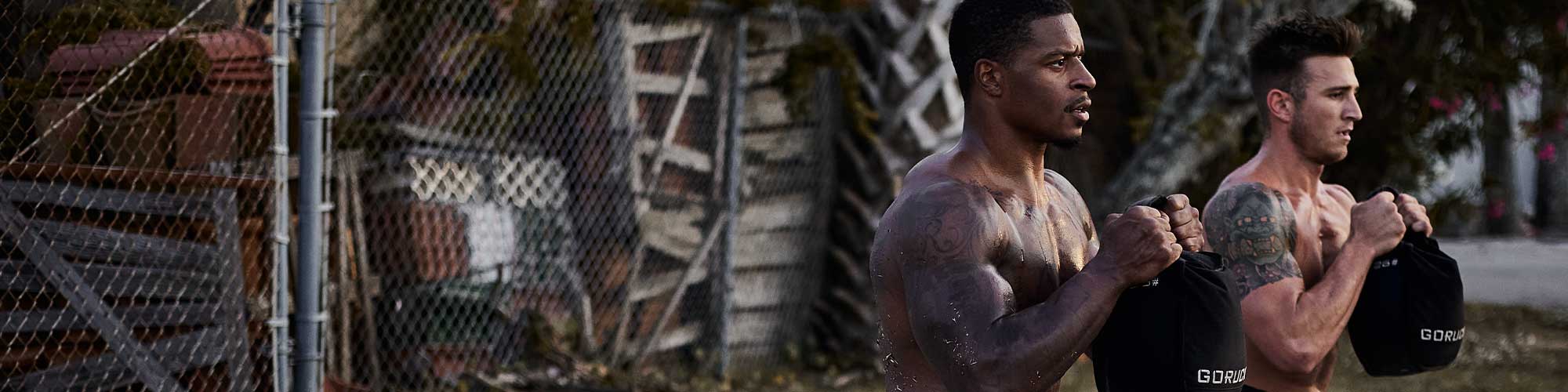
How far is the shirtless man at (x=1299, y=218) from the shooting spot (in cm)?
401

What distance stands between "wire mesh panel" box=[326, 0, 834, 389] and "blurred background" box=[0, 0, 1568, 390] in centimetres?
2

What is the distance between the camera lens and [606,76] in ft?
26.1

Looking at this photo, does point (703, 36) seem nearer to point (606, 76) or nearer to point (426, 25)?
point (606, 76)

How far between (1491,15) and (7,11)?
29.3 ft

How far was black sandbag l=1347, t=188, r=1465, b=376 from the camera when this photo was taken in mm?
4156

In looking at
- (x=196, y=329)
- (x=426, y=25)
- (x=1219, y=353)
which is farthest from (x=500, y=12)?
(x=1219, y=353)

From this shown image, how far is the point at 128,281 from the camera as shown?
16.7 feet

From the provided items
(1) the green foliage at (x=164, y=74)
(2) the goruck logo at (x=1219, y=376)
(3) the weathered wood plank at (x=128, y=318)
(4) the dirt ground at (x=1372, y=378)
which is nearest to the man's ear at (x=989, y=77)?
(2) the goruck logo at (x=1219, y=376)

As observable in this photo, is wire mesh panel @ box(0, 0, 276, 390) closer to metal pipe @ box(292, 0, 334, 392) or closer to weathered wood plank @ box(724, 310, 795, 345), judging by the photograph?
metal pipe @ box(292, 0, 334, 392)

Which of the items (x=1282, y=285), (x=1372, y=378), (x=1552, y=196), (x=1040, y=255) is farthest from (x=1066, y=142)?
(x=1552, y=196)

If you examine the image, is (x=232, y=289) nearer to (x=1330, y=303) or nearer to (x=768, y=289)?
(x=1330, y=303)

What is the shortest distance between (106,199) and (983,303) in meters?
3.44

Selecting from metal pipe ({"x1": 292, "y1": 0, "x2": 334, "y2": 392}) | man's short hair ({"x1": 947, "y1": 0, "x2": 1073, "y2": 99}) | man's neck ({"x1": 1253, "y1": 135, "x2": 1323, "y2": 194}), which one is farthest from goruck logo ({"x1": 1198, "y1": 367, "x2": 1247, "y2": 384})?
metal pipe ({"x1": 292, "y1": 0, "x2": 334, "y2": 392})

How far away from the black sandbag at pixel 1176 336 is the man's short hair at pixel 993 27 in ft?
1.80
